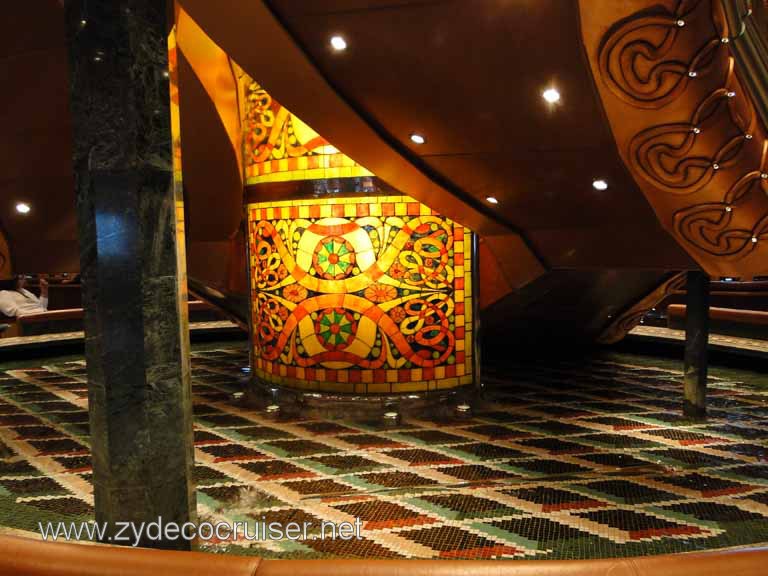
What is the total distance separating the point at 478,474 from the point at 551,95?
78.4 inches

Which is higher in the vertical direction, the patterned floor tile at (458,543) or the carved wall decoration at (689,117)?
the carved wall decoration at (689,117)

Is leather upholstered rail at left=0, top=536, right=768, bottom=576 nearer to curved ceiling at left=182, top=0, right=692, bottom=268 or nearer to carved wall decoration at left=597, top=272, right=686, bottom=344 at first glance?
curved ceiling at left=182, top=0, right=692, bottom=268

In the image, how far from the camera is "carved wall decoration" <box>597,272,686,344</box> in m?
6.30

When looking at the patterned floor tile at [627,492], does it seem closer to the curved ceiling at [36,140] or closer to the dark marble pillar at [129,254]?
the dark marble pillar at [129,254]

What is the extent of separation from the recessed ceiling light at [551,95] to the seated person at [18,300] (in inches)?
341

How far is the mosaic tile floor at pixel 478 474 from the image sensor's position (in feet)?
9.69

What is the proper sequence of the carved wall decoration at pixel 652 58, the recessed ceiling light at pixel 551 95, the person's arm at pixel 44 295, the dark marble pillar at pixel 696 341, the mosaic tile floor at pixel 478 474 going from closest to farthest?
the carved wall decoration at pixel 652 58 → the mosaic tile floor at pixel 478 474 → the recessed ceiling light at pixel 551 95 → the dark marble pillar at pixel 696 341 → the person's arm at pixel 44 295

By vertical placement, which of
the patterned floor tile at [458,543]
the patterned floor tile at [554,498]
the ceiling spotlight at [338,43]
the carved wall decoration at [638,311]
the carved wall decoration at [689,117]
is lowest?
the patterned floor tile at [458,543]

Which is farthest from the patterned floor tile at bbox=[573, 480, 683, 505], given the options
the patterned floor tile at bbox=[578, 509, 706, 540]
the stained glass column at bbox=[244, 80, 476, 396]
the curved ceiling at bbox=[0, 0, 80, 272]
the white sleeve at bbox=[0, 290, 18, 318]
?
the white sleeve at bbox=[0, 290, 18, 318]

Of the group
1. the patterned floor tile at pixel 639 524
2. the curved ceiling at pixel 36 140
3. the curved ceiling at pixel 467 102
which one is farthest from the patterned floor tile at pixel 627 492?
the curved ceiling at pixel 36 140

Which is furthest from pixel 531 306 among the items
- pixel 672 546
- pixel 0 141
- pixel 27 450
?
pixel 0 141

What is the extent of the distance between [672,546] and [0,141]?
5.28 m

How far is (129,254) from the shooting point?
224 centimetres

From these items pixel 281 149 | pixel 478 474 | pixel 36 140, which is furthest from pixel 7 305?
pixel 478 474
